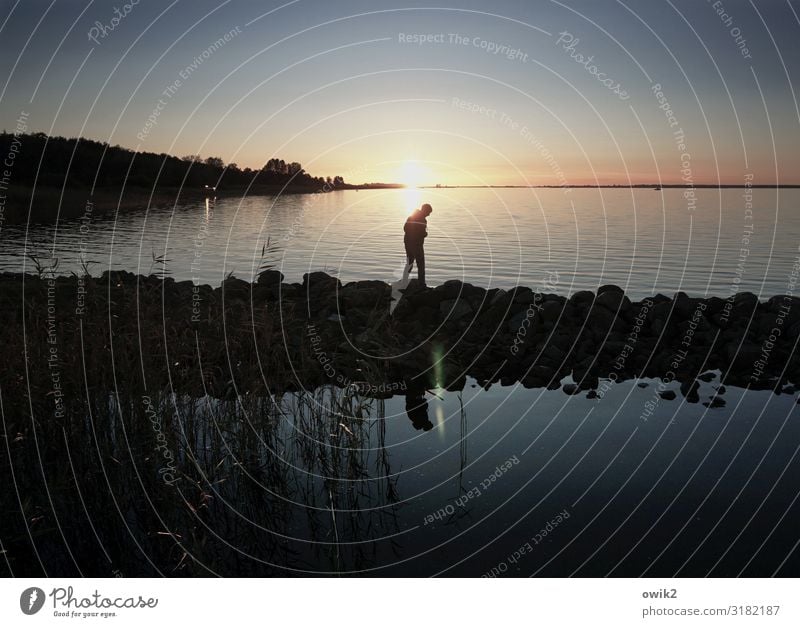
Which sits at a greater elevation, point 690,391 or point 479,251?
point 479,251

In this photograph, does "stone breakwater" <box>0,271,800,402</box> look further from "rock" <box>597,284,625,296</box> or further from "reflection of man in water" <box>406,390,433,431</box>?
"reflection of man in water" <box>406,390,433,431</box>

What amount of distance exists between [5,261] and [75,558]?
90.7ft

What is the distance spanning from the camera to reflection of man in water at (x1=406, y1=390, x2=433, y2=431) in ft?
44.4

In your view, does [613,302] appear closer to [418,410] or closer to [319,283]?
[418,410]

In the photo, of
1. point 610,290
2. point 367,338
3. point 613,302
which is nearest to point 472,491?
point 367,338

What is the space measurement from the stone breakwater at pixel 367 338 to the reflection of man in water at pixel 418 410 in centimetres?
51

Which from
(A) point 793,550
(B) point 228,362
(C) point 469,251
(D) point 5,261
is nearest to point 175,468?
(B) point 228,362

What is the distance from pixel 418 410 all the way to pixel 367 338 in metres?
2.48

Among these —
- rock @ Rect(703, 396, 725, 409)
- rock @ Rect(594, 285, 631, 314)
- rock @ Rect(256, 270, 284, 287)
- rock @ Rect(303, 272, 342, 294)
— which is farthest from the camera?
rock @ Rect(256, 270, 284, 287)

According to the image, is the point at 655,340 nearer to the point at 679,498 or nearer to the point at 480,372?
the point at 480,372

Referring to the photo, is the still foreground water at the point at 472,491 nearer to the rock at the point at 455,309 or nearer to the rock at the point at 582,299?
the rock at the point at 455,309

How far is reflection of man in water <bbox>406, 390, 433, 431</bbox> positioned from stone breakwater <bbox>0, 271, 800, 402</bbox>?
513 millimetres

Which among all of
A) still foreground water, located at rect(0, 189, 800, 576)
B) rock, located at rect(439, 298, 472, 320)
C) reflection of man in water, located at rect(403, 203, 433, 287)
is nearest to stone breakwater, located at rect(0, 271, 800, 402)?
rock, located at rect(439, 298, 472, 320)

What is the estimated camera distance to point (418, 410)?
14477 mm
